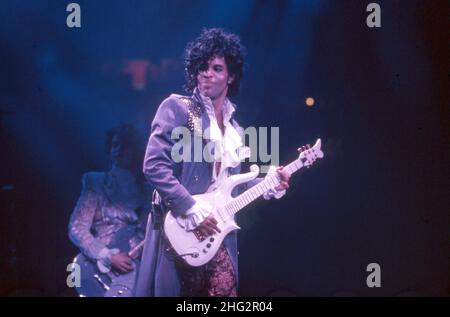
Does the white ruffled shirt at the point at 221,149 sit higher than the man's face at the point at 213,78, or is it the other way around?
the man's face at the point at 213,78

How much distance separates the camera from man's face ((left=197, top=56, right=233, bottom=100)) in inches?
121

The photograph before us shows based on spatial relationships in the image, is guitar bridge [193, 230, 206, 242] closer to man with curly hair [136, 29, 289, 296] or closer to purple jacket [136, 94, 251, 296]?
man with curly hair [136, 29, 289, 296]

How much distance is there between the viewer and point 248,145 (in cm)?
328

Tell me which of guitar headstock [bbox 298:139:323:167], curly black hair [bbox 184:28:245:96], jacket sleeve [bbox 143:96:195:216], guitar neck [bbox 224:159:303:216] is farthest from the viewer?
guitar headstock [bbox 298:139:323:167]

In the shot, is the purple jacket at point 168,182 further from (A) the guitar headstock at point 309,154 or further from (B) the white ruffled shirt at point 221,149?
(A) the guitar headstock at point 309,154

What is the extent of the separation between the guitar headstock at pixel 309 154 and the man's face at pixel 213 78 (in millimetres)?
648

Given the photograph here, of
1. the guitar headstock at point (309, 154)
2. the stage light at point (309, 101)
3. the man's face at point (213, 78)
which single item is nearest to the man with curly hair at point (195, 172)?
the man's face at point (213, 78)

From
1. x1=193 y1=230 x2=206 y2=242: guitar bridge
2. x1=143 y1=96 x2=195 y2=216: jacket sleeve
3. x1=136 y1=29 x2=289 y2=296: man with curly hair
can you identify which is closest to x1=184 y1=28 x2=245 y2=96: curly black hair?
x1=136 y1=29 x2=289 y2=296: man with curly hair

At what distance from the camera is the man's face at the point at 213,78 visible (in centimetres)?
306

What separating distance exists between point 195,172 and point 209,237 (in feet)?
1.26

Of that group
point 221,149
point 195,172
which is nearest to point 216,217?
point 195,172
